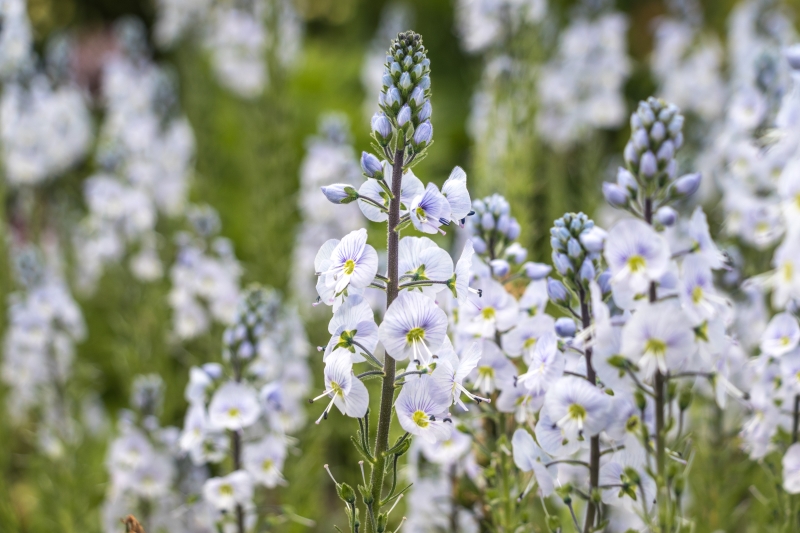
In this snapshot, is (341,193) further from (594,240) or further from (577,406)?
(577,406)

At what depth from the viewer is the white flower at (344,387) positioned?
54.9 inches

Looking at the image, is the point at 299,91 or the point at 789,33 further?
the point at 299,91

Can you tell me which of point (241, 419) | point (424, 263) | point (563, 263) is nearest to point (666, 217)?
point (563, 263)

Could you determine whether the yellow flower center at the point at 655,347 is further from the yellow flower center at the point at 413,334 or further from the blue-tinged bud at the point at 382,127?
the blue-tinged bud at the point at 382,127

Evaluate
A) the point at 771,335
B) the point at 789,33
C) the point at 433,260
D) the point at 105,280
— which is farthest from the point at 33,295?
the point at 789,33

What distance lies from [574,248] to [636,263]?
0.19 m

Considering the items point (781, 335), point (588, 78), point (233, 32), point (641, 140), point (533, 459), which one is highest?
point (233, 32)

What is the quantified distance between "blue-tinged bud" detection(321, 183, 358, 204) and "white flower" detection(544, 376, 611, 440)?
571 mm

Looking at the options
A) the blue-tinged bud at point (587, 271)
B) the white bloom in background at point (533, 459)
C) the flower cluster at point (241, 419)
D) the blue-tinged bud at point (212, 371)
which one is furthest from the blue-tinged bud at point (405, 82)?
the blue-tinged bud at point (212, 371)

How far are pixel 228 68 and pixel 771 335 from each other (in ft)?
14.9

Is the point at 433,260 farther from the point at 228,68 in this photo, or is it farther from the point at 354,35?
the point at 354,35

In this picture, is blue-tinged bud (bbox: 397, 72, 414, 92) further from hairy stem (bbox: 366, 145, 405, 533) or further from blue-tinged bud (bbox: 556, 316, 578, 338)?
blue-tinged bud (bbox: 556, 316, 578, 338)

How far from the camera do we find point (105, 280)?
18.0 feet

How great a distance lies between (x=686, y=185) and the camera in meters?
1.48
